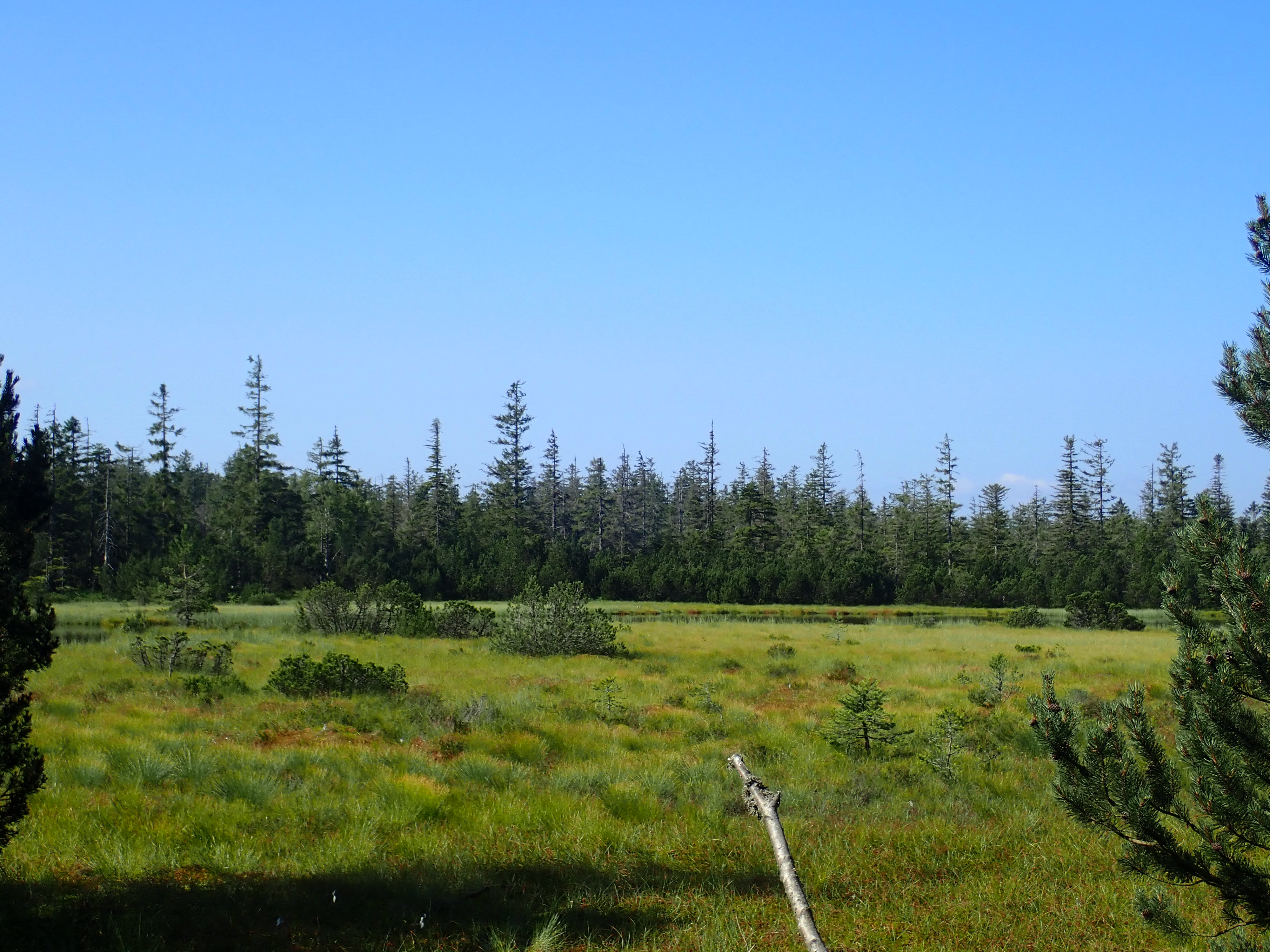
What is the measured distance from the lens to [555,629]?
2348 cm

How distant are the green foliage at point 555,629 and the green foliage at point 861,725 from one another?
1229cm

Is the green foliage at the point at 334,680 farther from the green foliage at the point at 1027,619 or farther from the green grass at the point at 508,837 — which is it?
the green foliage at the point at 1027,619

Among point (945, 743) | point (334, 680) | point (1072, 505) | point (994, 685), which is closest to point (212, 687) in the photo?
point (334, 680)

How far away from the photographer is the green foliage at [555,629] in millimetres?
23141

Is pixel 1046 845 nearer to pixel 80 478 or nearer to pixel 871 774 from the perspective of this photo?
pixel 871 774

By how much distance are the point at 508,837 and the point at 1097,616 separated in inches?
1599

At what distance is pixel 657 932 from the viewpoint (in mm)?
5234

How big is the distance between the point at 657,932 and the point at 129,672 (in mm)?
14799

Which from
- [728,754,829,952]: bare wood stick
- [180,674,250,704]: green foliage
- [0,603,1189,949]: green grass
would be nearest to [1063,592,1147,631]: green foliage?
[0,603,1189,949]: green grass

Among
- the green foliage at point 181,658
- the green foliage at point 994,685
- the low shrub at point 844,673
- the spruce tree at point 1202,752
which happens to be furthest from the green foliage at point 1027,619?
the spruce tree at point 1202,752

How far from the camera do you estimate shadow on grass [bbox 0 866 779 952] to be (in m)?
4.74

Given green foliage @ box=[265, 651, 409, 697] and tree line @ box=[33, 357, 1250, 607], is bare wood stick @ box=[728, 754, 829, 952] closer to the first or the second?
green foliage @ box=[265, 651, 409, 697]

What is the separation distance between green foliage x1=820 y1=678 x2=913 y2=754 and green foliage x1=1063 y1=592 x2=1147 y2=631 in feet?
109

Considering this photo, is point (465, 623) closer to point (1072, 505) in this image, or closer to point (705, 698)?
point (705, 698)
